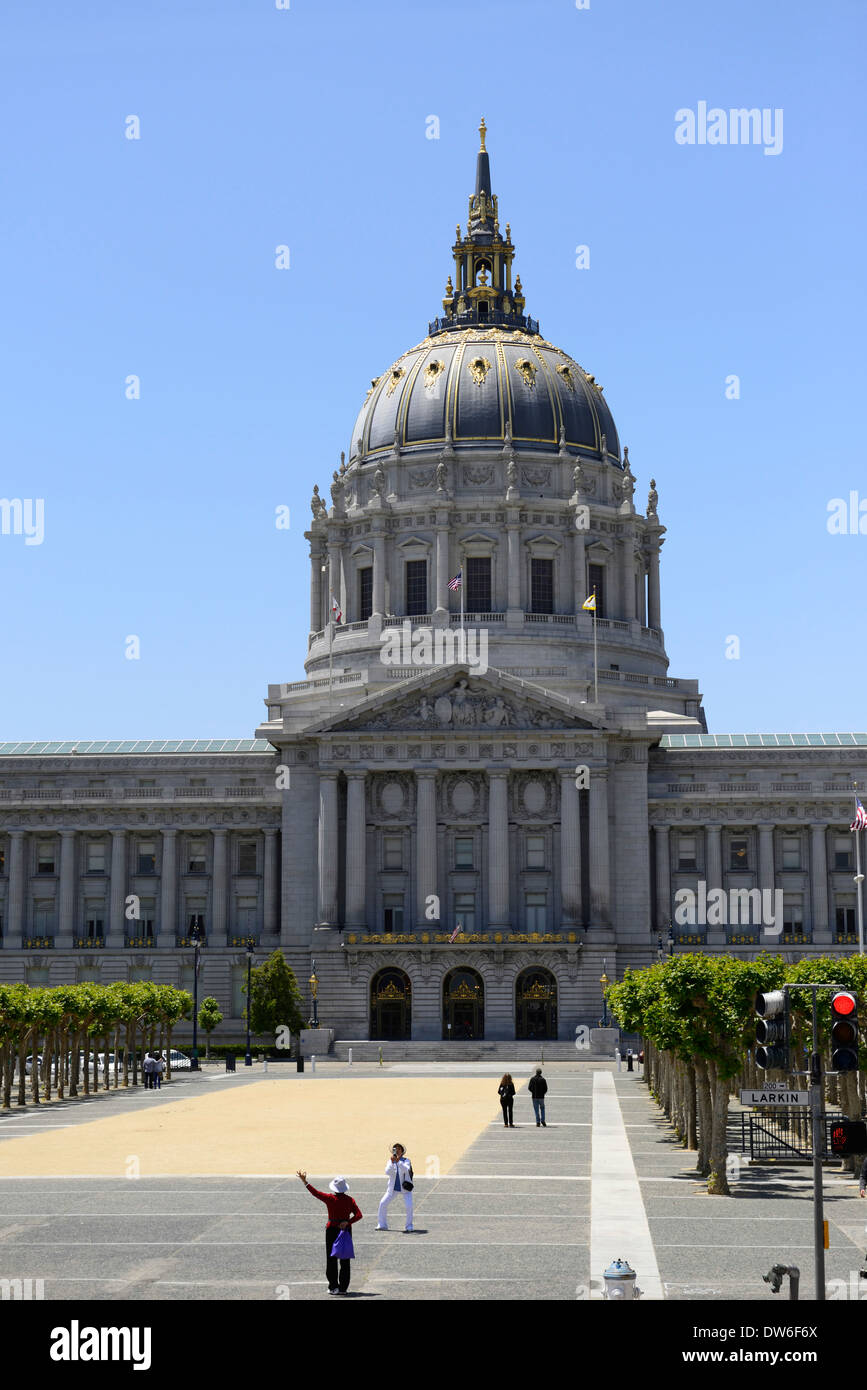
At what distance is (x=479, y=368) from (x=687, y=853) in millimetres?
45012

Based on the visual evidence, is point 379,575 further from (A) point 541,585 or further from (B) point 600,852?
(B) point 600,852

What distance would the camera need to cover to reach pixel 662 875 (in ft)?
379

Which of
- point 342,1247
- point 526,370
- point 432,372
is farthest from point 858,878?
point 342,1247

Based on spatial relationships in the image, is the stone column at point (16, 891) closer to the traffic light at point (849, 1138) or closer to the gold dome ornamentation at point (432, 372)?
the gold dome ornamentation at point (432, 372)

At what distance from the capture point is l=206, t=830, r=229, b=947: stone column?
4636 inches

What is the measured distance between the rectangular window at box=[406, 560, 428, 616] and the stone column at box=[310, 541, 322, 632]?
996 centimetres

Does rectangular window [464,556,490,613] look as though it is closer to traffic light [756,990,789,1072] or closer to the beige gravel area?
the beige gravel area

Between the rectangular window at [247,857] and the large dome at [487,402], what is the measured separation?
3623 cm

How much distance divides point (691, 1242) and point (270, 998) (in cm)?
7419

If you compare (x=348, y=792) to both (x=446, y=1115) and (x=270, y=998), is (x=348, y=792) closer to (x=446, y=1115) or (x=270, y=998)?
(x=270, y=998)

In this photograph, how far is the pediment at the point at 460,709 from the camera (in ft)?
369

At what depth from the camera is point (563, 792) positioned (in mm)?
112250

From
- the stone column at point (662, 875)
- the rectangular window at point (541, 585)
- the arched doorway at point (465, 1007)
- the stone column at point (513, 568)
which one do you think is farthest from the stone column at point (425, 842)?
the rectangular window at point (541, 585)
